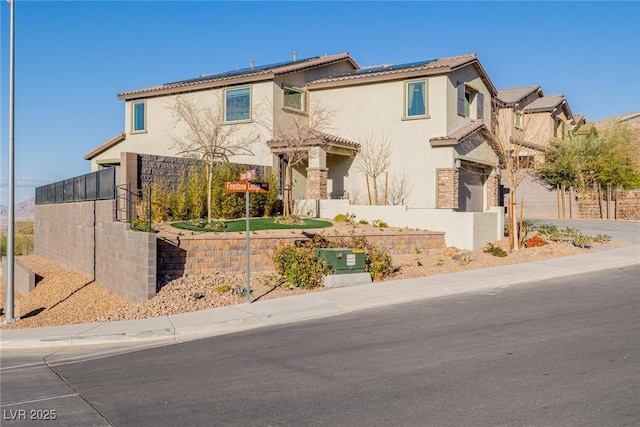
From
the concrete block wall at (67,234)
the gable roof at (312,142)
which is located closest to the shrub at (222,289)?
the concrete block wall at (67,234)

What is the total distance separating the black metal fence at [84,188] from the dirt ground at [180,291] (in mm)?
2206

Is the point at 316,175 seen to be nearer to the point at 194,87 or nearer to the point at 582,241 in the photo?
the point at 194,87

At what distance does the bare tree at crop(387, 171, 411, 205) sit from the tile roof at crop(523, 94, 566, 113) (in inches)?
735

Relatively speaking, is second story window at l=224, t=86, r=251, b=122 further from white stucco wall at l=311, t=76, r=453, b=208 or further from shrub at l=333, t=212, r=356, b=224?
shrub at l=333, t=212, r=356, b=224

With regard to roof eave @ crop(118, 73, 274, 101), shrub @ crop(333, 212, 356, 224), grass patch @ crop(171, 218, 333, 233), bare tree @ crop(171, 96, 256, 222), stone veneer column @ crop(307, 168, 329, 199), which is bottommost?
grass patch @ crop(171, 218, 333, 233)

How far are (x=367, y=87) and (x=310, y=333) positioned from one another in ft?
60.5

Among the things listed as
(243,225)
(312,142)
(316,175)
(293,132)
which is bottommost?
(243,225)

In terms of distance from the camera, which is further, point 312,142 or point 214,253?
point 312,142

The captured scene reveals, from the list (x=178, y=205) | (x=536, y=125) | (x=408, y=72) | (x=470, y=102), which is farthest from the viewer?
(x=536, y=125)

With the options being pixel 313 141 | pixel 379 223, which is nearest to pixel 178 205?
pixel 313 141

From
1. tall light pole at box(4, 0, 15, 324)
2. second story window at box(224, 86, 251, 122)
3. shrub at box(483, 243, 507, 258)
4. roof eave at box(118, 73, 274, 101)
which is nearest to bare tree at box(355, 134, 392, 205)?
roof eave at box(118, 73, 274, 101)

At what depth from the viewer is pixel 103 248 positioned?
17266 millimetres

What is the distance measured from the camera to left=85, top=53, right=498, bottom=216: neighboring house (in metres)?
25.2

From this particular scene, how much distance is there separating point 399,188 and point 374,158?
1.80 meters
